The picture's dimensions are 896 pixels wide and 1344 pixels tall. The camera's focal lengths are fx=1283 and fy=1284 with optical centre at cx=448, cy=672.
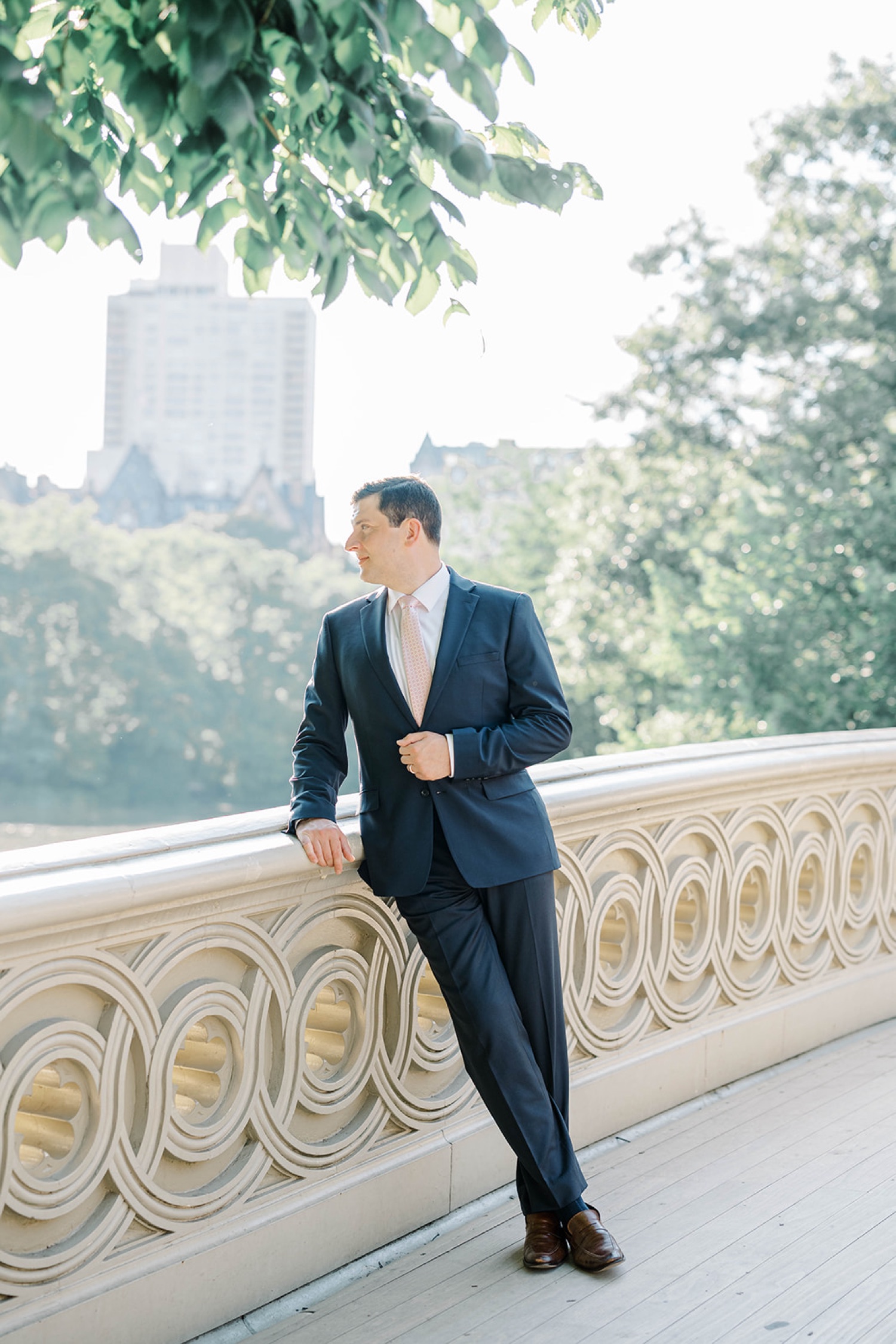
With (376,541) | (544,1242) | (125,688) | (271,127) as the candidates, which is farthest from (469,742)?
(125,688)

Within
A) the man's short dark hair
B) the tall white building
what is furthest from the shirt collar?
the tall white building

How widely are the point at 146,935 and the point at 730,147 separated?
837 inches

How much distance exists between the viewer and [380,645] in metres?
2.96

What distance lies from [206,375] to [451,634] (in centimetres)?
9234

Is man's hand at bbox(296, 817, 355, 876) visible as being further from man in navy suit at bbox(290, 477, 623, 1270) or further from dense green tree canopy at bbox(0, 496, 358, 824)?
dense green tree canopy at bbox(0, 496, 358, 824)

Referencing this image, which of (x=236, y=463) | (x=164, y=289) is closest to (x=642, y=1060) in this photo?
(x=236, y=463)

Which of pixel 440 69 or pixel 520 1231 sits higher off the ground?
pixel 440 69

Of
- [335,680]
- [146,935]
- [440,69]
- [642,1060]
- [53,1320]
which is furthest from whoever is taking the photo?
[642,1060]

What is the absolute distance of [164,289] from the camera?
94.5 meters

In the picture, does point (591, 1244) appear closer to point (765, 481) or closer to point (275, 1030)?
point (275, 1030)

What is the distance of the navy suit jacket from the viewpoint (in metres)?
2.87

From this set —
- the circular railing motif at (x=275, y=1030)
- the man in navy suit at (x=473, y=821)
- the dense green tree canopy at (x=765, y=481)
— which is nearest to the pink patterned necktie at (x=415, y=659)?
the man in navy suit at (x=473, y=821)

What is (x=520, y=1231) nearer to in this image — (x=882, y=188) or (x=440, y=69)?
(x=440, y=69)

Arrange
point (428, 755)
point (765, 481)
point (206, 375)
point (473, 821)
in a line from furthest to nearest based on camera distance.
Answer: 1. point (206, 375)
2. point (765, 481)
3. point (473, 821)
4. point (428, 755)
